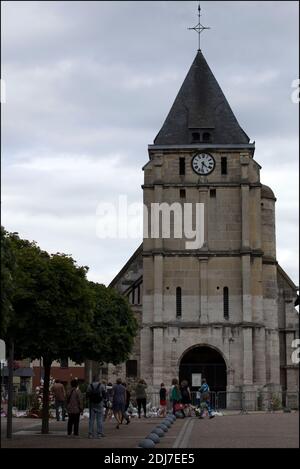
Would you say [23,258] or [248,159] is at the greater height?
[248,159]

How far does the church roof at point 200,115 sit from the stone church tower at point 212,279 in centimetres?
13

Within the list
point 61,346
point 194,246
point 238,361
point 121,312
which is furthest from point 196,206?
point 61,346

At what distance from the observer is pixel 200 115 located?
221ft

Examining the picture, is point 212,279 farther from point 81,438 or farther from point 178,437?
point 81,438

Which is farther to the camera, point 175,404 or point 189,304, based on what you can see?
point 189,304

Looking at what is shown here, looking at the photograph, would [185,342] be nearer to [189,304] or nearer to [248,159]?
[189,304]

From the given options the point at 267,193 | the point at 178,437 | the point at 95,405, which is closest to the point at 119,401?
the point at 95,405

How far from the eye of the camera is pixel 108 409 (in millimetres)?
43406

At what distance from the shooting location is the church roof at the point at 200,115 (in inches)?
2613

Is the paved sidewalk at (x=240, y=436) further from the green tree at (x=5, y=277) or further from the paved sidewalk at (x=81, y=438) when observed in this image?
the green tree at (x=5, y=277)

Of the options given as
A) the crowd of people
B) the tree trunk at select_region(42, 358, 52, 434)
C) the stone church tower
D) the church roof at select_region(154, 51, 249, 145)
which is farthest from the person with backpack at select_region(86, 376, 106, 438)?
the church roof at select_region(154, 51, 249, 145)

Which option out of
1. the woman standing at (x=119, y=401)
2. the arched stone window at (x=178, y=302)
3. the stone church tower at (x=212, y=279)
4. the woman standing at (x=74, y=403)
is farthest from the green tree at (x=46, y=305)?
the arched stone window at (x=178, y=302)

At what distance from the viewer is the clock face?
212ft

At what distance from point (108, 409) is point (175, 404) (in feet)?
10.8
